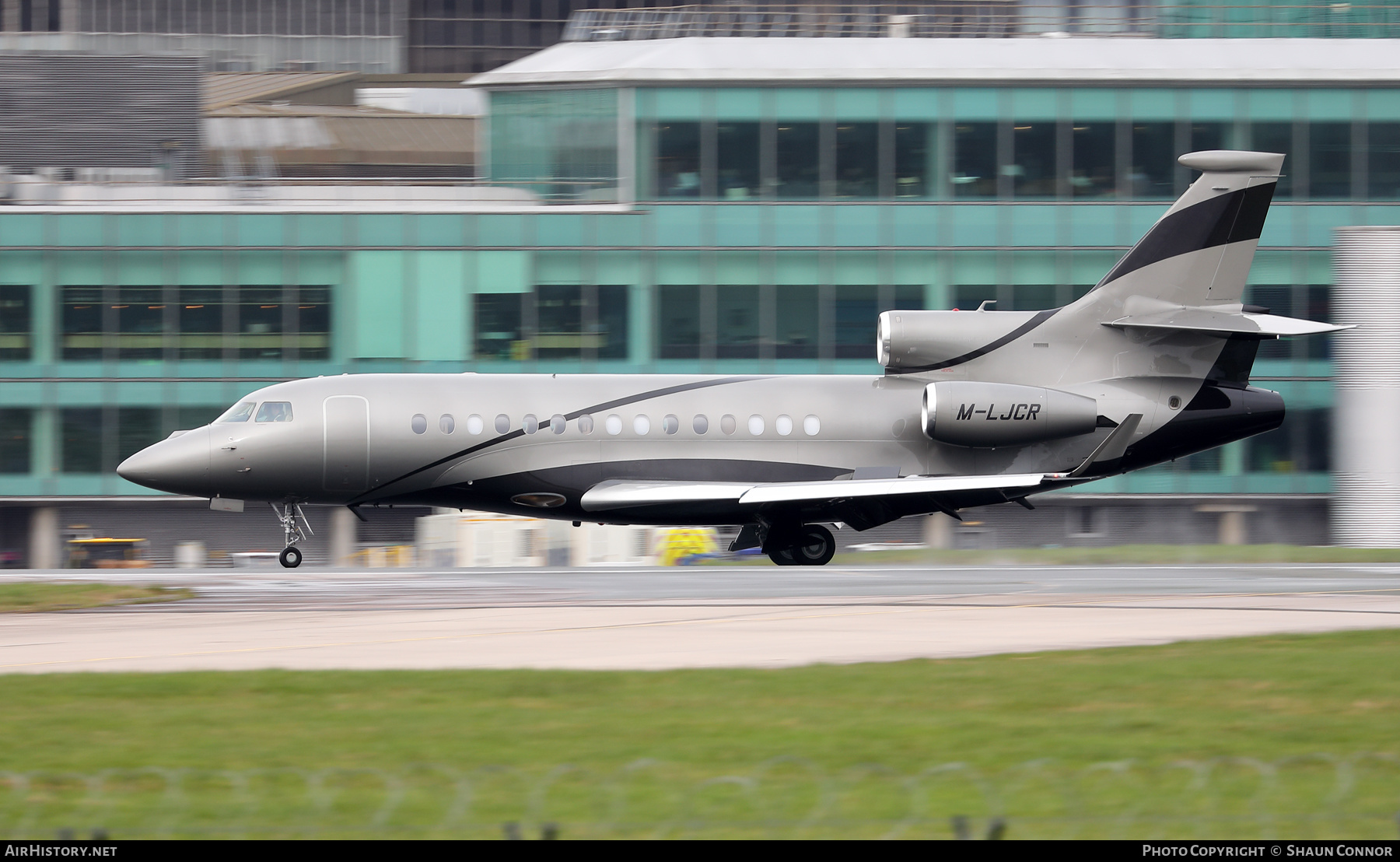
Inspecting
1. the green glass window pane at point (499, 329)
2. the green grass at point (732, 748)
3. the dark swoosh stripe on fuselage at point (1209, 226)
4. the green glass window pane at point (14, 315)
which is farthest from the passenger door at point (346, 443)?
the green glass window pane at point (14, 315)

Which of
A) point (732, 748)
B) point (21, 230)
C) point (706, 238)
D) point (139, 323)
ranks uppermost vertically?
point (21, 230)

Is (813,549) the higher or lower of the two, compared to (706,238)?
lower

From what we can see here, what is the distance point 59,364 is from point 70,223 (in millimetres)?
4221

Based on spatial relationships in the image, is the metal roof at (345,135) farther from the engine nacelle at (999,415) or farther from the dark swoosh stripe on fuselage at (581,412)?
the engine nacelle at (999,415)

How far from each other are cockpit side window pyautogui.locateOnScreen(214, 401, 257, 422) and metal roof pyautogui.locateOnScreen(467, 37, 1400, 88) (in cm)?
2155

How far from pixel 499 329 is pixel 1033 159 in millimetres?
16887

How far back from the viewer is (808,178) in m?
46.8

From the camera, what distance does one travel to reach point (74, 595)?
22.8m

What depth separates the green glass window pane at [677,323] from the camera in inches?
1838

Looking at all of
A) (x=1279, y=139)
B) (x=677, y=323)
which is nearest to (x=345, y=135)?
(x=677, y=323)

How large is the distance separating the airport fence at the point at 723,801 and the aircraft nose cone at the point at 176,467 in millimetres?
18562

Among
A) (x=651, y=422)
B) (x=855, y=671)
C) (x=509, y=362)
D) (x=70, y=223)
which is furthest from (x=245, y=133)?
(x=855, y=671)

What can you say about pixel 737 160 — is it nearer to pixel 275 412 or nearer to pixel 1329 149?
pixel 1329 149
